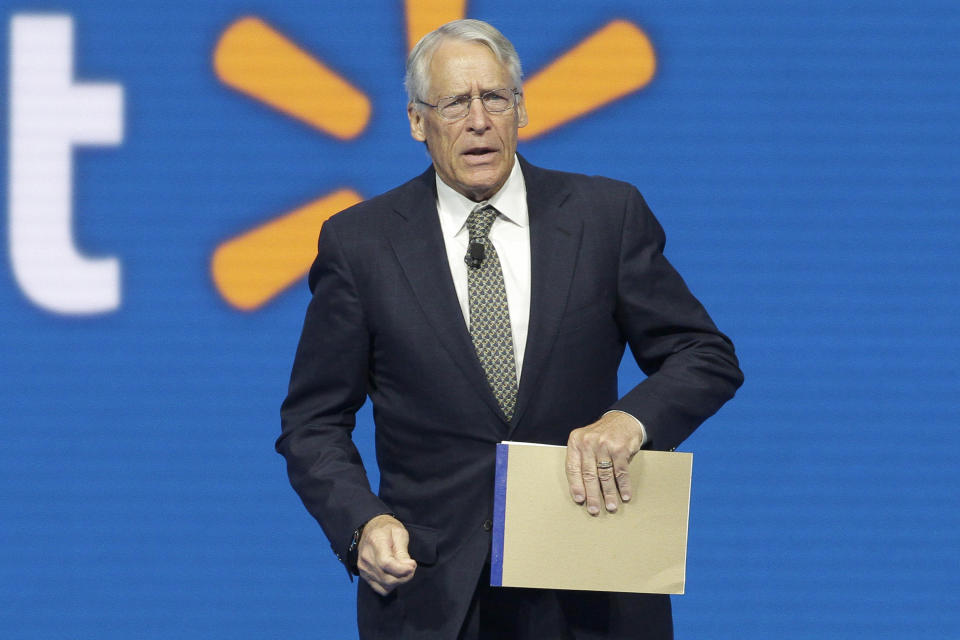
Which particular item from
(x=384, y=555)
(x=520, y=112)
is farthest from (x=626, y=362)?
(x=384, y=555)

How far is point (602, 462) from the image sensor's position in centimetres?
151

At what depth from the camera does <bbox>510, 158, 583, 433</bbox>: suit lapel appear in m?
1.65

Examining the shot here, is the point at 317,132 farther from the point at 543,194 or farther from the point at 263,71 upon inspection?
the point at 543,194

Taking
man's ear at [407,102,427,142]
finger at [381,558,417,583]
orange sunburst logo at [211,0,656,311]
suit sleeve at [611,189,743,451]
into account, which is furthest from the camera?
orange sunburst logo at [211,0,656,311]

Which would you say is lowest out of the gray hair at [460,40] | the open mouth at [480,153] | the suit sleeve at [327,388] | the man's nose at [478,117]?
the suit sleeve at [327,388]

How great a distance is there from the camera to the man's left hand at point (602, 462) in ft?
4.94

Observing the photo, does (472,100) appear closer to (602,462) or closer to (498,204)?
(498,204)

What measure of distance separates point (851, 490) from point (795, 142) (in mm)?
804

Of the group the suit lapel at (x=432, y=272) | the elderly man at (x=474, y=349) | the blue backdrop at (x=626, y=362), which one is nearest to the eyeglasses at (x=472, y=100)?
the elderly man at (x=474, y=349)

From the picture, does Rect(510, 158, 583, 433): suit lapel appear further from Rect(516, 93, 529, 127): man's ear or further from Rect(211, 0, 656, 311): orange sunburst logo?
Rect(211, 0, 656, 311): orange sunburst logo

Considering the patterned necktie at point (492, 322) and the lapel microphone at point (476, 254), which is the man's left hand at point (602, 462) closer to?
the patterned necktie at point (492, 322)

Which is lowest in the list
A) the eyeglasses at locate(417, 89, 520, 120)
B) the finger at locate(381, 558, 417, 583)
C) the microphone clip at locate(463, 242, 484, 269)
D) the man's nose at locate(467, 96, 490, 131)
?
the finger at locate(381, 558, 417, 583)

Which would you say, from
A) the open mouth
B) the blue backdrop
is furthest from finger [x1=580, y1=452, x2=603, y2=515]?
the blue backdrop

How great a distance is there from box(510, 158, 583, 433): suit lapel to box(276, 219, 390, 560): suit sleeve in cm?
23
